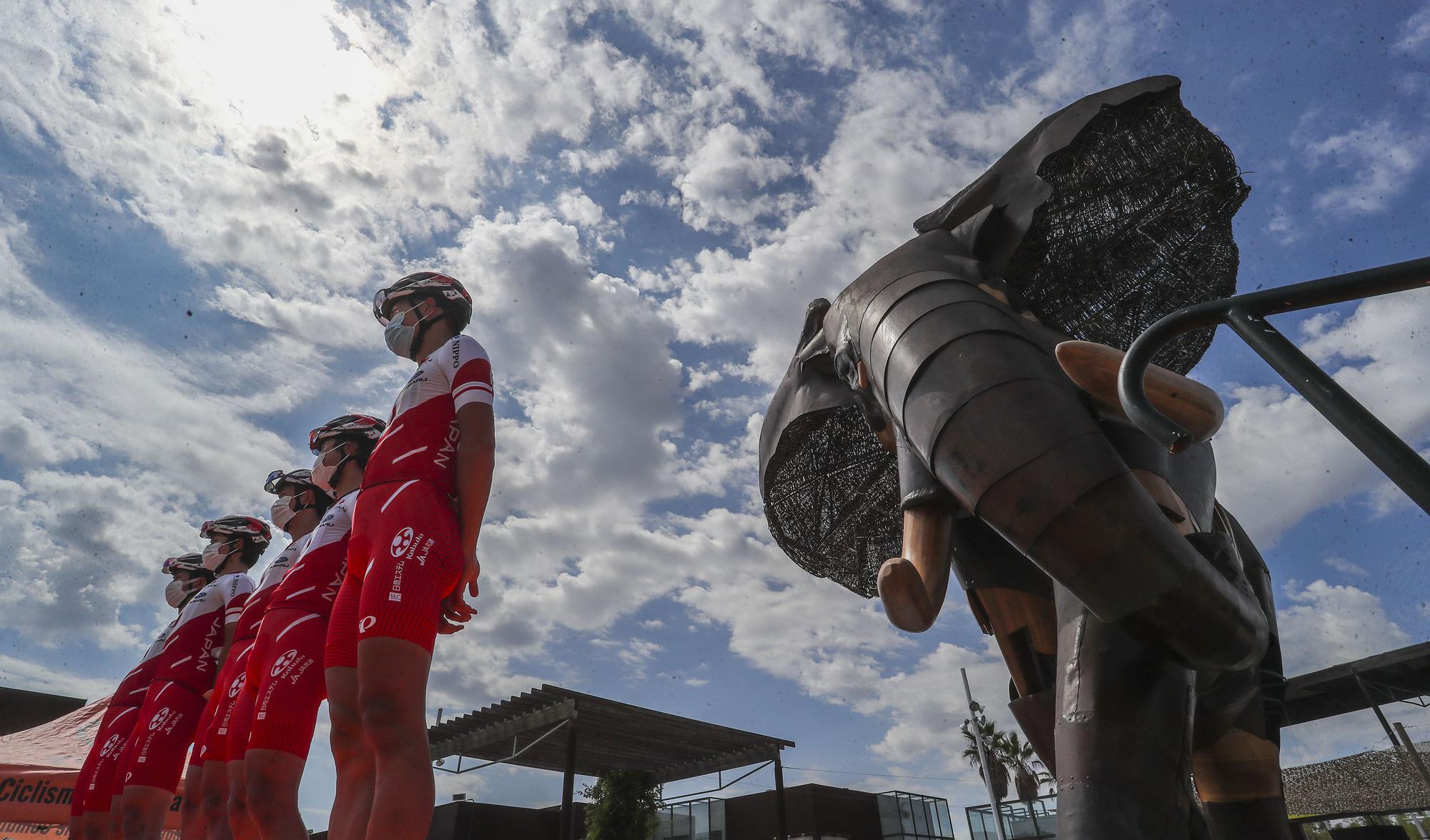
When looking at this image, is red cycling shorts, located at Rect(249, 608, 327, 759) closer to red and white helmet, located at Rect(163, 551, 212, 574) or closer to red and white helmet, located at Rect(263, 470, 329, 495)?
red and white helmet, located at Rect(263, 470, 329, 495)

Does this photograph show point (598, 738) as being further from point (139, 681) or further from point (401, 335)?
point (401, 335)

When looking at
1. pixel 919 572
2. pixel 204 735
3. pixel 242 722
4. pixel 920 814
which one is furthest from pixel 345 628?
pixel 920 814

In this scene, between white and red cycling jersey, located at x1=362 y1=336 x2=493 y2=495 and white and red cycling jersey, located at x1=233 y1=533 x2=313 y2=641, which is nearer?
white and red cycling jersey, located at x1=362 y1=336 x2=493 y2=495

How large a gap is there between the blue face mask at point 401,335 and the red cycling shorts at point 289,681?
973 millimetres

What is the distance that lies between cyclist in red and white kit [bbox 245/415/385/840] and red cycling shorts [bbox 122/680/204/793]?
1.52 meters

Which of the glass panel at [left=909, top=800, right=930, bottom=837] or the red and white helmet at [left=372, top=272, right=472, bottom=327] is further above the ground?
the red and white helmet at [left=372, top=272, right=472, bottom=327]

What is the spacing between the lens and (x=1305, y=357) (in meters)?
0.88

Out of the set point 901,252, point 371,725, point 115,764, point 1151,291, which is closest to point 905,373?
point 901,252

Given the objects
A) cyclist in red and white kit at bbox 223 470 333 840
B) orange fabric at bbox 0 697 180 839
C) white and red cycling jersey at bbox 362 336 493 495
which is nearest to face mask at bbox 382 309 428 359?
white and red cycling jersey at bbox 362 336 493 495

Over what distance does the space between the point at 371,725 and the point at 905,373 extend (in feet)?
5.28

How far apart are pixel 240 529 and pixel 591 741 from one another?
38.4 ft

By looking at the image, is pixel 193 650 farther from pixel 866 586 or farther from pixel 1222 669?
pixel 1222 669

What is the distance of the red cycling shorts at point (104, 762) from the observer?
413 cm

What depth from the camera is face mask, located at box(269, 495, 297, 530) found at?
389cm
